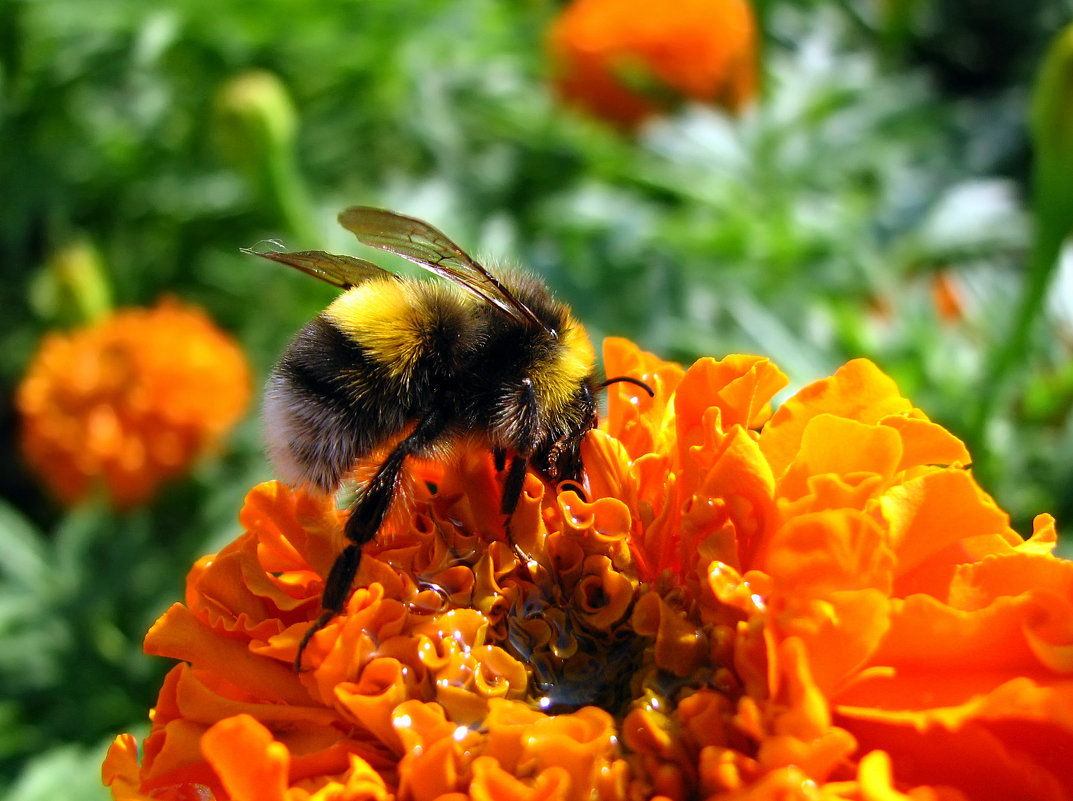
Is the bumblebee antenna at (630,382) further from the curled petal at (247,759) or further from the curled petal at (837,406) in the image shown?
the curled petal at (247,759)

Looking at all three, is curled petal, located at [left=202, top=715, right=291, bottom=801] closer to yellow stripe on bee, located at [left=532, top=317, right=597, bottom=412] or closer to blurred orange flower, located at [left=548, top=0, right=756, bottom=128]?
yellow stripe on bee, located at [left=532, top=317, right=597, bottom=412]

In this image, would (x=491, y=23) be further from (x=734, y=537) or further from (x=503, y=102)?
(x=734, y=537)

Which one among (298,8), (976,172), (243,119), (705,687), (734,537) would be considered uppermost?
(976,172)

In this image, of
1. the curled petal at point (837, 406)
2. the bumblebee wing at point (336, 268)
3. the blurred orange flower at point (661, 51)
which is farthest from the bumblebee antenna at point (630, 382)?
the blurred orange flower at point (661, 51)

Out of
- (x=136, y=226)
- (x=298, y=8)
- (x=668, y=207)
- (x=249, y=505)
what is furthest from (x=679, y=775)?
(x=136, y=226)

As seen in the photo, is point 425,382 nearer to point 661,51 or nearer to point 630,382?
point 630,382

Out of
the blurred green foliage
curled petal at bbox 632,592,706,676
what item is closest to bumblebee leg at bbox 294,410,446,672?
curled petal at bbox 632,592,706,676

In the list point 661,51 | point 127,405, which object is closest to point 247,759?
point 127,405
